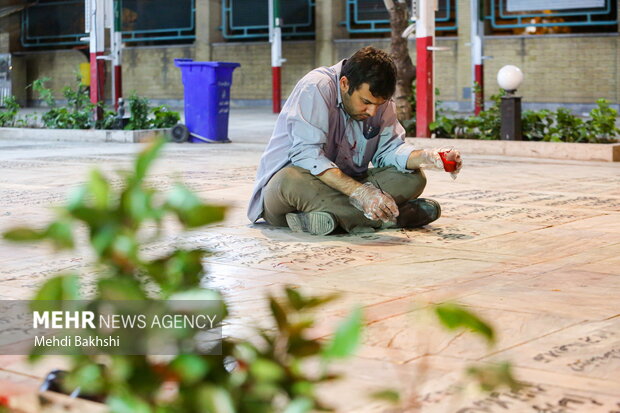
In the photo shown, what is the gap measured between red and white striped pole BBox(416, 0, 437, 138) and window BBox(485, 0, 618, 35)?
9.51m

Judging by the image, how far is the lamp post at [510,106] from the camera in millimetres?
11328

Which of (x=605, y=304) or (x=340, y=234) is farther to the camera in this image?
(x=340, y=234)

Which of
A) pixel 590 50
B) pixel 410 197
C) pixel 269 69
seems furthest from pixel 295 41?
pixel 410 197

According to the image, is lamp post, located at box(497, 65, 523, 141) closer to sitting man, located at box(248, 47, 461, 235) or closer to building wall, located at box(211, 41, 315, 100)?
sitting man, located at box(248, 47, 461, 235)

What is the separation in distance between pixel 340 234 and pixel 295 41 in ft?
66.7

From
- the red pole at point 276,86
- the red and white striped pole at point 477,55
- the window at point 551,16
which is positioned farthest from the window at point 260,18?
the red and white striped pole at point 477,55

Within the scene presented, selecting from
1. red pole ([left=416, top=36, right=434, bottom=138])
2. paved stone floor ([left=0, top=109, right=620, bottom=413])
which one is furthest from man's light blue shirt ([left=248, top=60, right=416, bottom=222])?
red pole ([left=416, top=36, right=434, bottom=138])

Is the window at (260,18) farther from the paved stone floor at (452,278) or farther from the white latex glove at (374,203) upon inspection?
the white latex glove at (374,203)

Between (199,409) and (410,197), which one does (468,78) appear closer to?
(410,197)

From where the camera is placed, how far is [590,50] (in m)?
21.5

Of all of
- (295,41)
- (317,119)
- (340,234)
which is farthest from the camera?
(295,41)

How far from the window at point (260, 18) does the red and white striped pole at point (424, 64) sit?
42.6ft

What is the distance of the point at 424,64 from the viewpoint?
1215cm

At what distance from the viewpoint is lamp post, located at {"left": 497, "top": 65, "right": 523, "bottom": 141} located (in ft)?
37.2
